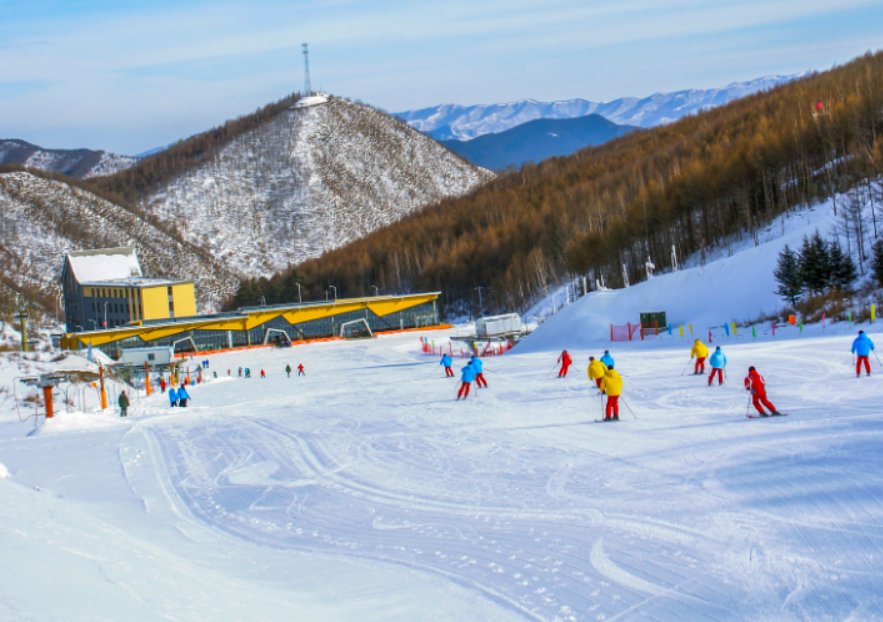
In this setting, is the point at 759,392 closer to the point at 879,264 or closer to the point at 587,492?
the point at 587,492

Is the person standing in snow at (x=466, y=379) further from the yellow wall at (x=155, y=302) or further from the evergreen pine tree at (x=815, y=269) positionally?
the yellow wall at (x=155, y=302)

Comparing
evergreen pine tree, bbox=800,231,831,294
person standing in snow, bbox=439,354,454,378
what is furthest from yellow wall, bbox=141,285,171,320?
evergreen pine tree, bbox=800,231,831,294

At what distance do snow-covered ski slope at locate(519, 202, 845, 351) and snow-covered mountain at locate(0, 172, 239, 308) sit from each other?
7902cm

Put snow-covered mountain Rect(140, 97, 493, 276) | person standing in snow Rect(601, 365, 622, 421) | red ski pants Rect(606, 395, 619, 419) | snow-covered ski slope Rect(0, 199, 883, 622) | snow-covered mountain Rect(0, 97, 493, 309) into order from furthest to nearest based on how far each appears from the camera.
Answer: snow-covered mountain Rect(140, 97, 493, 276) < snow-covered mountain Rect(0, 97, 493, 309) < red ski pants Rect(606, 395, 619, 419) < person standing in snow Rect(601, 365, 622, 421) < snow-covered ski slope Rect(0, 199, 883, 622)

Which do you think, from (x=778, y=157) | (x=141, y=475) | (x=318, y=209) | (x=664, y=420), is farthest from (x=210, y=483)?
(x=318, y=209)

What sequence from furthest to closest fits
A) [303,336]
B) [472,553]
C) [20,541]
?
[303,336] < [472,553] < [20,541]

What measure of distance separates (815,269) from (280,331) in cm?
4663

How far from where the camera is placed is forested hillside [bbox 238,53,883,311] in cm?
5075

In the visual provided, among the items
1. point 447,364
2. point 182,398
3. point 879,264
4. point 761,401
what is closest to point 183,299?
point 182,398

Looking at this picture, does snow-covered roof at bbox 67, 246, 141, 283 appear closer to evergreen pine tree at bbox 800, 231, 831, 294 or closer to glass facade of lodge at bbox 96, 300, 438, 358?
glass facade of lodge at bbox 96, 300, 438, 358

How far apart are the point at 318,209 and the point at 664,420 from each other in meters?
129

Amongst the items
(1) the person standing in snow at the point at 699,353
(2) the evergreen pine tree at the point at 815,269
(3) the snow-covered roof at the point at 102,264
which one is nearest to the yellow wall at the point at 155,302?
(3) the snow-covered roof at the point at 102,264

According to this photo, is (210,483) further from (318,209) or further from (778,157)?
(318,209)

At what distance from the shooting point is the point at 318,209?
5369 inches
